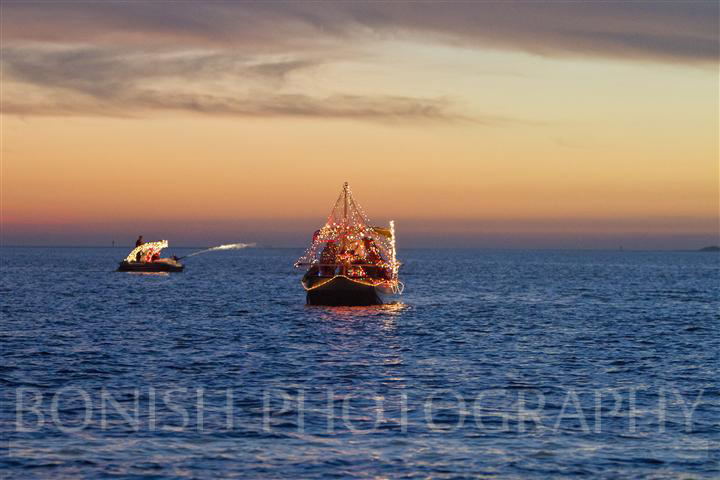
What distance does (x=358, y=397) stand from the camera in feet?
117

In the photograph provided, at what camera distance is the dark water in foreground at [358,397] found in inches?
1003

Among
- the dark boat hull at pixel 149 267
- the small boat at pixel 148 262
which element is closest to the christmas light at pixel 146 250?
the small boat at pixel 148 262

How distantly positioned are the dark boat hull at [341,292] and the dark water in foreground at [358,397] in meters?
5.78

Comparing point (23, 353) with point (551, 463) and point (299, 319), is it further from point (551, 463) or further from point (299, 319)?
point (551, 463)

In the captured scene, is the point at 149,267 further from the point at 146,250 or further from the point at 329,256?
the point at 329,256

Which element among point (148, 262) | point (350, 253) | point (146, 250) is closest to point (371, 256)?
point (350, 253)

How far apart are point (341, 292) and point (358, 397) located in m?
45.5

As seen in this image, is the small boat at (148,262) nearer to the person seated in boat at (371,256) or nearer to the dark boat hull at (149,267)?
the dark boat hull at (149,267)

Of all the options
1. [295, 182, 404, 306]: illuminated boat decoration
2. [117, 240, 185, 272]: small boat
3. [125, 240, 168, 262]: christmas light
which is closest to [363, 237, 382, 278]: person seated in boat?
[295, 182, 404, 306]: illuminated boat decoration

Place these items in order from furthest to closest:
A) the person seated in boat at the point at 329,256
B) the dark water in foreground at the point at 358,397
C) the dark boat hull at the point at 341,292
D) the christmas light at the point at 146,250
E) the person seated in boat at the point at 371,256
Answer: the christmas light at the point at 146,250 → the person seated in boat at the point at 371,256 → the person seated in boat at the point at 329,256 → the dark boat hull at the point at 341,292 → the dark water in foreground at the point at 358,397

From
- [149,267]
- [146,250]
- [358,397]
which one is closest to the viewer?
[358,397]

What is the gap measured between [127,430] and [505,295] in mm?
91520

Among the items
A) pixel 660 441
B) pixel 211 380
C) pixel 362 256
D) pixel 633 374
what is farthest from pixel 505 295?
pixel 660 441

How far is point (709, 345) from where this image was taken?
56.8m
